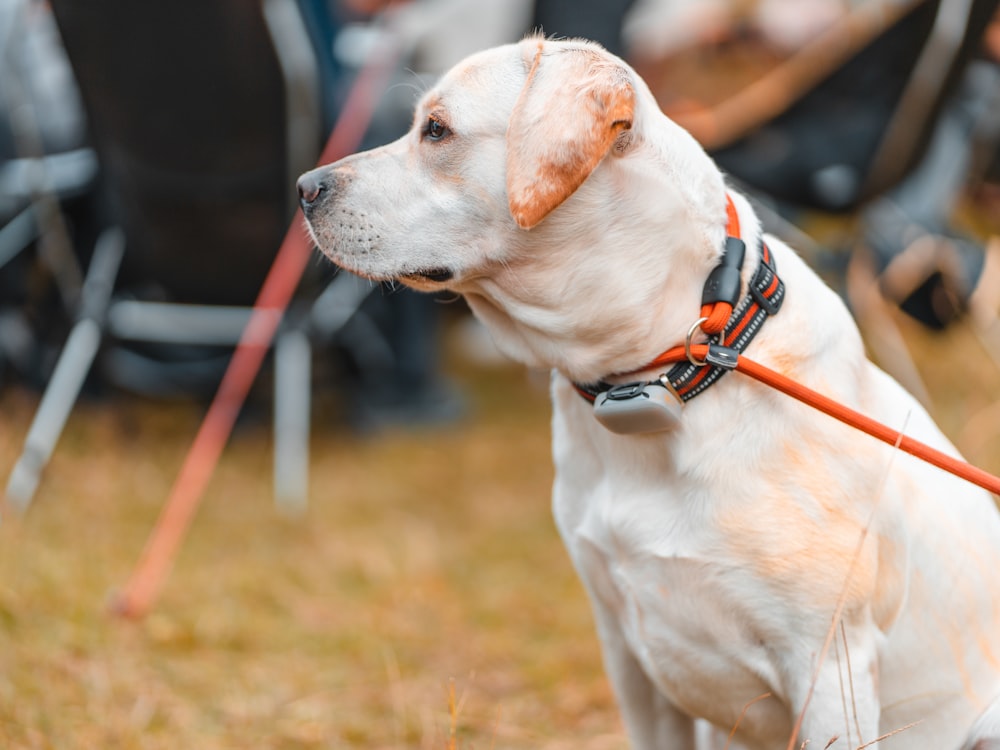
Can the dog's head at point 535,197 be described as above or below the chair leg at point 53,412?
above

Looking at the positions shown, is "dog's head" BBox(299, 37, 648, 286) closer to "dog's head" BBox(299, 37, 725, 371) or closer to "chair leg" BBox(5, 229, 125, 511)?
"dog's head" BBox(299, 37, 725, 371)

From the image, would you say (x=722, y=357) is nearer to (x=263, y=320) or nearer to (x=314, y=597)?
(x=314, y=597)

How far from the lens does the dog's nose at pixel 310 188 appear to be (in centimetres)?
177

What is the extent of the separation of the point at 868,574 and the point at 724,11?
14.6ft

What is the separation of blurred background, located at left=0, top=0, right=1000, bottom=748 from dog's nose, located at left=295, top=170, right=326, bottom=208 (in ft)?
3.74

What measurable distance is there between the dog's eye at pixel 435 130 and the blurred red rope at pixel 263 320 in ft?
5.67

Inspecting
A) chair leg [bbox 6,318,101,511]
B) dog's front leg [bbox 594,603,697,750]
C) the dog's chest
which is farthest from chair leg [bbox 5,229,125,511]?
the dog's chest

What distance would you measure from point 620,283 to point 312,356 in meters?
2.91

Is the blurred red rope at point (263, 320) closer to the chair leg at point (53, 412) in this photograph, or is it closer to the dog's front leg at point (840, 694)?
the chair leg at point (53, 412)

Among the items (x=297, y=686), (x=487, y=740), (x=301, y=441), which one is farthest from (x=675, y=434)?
(x=301, y=441)

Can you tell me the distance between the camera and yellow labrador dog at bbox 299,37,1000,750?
155cm

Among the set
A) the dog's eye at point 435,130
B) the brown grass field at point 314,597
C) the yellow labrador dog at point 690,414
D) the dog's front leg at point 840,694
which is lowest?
the brown grass field at point 314,597

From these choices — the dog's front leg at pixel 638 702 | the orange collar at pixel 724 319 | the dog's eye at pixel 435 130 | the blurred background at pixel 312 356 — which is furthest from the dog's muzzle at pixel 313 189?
the blurred background at pixel 312 356

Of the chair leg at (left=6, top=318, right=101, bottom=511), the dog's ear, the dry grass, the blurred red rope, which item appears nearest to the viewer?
the dog's ear
